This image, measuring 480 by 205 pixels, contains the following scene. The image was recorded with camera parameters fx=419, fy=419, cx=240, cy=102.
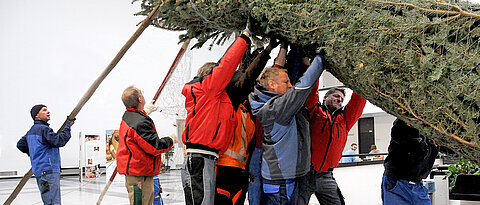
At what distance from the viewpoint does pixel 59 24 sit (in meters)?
14.6

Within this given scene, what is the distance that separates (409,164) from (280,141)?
116 centimetres

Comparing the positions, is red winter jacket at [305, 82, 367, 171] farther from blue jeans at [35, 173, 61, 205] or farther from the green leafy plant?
blue jeans at [35, 173, 61, 205]

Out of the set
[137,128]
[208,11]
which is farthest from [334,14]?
[137,128]

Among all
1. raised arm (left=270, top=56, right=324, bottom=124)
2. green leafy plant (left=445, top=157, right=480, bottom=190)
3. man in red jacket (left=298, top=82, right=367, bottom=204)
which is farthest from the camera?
green leafy plant (left=445, top=157, right=480, bottom=190)

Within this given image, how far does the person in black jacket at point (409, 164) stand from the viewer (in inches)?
120

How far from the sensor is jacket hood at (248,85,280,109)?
2619 millimetres

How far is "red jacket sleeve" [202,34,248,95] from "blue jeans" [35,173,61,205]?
3525mm

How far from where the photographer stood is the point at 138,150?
3.87 metres

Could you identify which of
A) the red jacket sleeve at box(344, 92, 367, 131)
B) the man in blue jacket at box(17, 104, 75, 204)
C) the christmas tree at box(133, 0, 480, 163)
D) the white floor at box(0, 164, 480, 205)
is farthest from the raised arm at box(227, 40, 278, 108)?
the man in blue jacket at box(17, 104, 75, 204)

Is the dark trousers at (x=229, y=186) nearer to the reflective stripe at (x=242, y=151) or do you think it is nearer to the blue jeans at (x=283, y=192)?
the reflective stripe at (x=242, y=151)

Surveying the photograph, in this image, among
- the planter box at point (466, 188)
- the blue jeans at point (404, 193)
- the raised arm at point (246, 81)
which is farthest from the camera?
the planter box at point (466, 188)

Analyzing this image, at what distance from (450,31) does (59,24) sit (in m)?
15.1

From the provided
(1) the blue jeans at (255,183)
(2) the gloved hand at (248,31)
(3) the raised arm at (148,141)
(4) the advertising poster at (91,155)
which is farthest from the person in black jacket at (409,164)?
(4) the advertising poster at (91,155)

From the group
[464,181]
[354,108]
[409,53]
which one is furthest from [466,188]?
[409,53]
